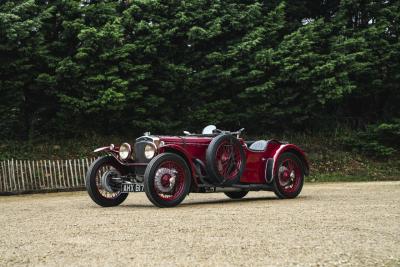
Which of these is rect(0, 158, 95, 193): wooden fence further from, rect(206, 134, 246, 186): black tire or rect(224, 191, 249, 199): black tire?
rect(206, 134, 246, 186): black tire

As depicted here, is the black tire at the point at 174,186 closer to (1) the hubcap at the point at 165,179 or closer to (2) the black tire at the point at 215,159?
(1) the hubcap at the point at 165,179

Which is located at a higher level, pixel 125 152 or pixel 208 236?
pixel 125 152

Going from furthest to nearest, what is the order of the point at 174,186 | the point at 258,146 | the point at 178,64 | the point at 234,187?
1. the point at 178,64
2. the point at 258,146
3. the point at 234,187
4. the point at 174,186

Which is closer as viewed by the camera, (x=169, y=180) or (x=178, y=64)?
(x=169, y=180)

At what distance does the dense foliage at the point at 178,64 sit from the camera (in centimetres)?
1973

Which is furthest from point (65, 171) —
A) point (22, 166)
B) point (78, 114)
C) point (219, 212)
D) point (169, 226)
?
point (169, 226)

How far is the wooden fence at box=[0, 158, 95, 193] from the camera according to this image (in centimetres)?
1705

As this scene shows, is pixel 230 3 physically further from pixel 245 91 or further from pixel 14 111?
pixel 14 111

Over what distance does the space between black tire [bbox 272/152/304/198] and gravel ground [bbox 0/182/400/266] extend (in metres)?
1.85

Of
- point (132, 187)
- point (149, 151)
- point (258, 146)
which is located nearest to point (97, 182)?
point (132, 187)

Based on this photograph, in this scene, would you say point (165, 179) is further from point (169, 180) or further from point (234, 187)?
point (234, 187)

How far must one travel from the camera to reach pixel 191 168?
33.5ft

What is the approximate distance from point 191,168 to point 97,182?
1.74 m

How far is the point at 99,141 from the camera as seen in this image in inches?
851
